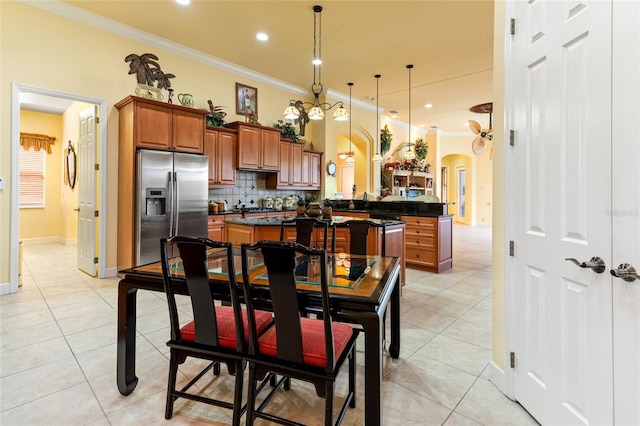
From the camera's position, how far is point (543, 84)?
1.61 meters

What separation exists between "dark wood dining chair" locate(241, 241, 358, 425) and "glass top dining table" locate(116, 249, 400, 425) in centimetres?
10

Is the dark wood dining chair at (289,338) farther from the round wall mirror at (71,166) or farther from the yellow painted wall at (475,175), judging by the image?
the yellow painted wall at (475,175)

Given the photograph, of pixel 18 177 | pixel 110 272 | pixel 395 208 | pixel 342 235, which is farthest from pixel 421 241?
pixel 18 177

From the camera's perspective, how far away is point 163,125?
4.52 metres

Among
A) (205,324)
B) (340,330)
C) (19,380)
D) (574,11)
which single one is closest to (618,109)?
(574,11)

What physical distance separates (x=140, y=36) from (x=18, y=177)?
258 centimetres

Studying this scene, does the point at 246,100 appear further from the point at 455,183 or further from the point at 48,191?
the point at 455,183

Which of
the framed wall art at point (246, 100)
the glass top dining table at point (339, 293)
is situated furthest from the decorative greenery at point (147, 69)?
the glass top dining table at point (339, 293)

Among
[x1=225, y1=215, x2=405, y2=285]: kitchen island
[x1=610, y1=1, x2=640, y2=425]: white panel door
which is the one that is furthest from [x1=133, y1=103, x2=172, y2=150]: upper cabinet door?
[x1=610, y1=1, x2=640, y2=425]: white panel door

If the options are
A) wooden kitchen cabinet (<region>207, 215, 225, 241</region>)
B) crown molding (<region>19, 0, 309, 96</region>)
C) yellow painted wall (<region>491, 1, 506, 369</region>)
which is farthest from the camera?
wooden kitchen cabinet (<region>207, 215, 225, 241</region>)

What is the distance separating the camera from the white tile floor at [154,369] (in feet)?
5.69

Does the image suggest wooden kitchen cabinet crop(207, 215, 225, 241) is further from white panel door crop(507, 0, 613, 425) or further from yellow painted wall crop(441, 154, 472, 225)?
yellow painted wall crop(441, 154, 472, 225)

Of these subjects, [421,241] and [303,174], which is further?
[303,174]

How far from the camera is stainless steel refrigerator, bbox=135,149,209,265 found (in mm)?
4250
